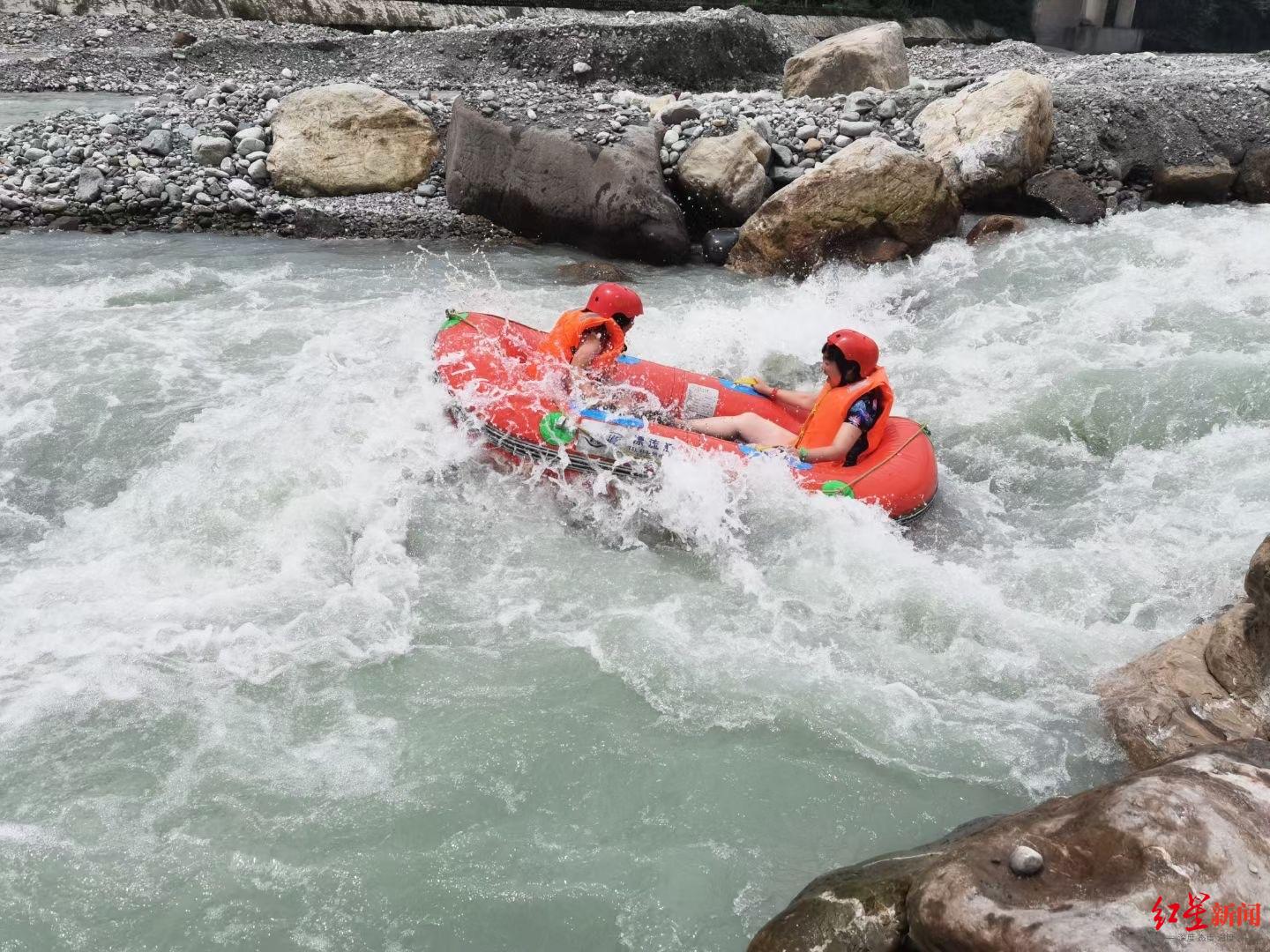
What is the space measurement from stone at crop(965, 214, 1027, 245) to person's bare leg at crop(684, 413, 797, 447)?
4.43 metres

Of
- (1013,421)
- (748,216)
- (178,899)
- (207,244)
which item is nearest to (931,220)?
(748,216)

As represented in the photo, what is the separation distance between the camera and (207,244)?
9.28 m

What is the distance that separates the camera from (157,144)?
10.0m

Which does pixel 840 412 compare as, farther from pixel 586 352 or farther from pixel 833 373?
pixel 586 352

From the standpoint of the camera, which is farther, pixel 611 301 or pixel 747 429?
pixel 611 301

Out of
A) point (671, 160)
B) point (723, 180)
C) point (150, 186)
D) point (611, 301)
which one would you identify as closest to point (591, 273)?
point (723, 180)

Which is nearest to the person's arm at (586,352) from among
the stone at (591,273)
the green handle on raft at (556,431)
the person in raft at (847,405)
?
the green handle on raft at (556,431)

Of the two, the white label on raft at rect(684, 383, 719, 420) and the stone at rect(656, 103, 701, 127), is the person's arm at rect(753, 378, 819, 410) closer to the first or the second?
the white label on raft at rect(684, 383, 719, 420)

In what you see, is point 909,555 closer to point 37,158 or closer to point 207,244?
point 207,244

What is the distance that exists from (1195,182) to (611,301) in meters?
7.18

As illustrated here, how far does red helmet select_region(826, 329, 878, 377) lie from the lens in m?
5.31

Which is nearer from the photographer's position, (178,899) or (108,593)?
(178,899)

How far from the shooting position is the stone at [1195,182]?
9758 millimetres

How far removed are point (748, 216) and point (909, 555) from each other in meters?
5.38
